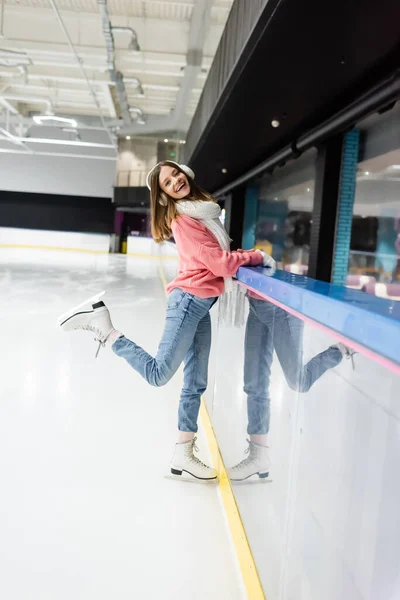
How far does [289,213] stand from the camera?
12586 millimetres

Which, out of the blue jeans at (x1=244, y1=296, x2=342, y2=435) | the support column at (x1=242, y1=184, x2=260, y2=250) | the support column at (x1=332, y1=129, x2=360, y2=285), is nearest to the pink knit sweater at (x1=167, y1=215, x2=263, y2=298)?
the blue jeans at (x1=244, y1=296, x2=342, y2=435)

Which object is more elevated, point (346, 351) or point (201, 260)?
point (201, 260)

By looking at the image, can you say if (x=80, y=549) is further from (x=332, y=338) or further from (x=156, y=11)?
(x=156, y=11)

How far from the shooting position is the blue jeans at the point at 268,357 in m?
1.24

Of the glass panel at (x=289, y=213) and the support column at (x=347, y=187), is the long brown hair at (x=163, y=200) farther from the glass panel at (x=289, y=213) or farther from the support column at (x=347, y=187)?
the glass panel at (x=289, y=213)

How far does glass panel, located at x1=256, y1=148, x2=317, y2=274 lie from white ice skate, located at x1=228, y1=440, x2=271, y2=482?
29.1 ft

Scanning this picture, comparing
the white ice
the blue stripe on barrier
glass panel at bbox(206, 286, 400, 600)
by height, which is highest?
the blue stripe on barrier

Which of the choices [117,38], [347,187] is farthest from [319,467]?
[117,38]

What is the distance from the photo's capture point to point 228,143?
9.19m

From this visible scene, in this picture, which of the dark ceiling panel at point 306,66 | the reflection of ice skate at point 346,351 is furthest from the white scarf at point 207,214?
the dark ceiling panel at point 306,66

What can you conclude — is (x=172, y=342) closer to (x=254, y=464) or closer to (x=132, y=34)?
(x=254, y=464)

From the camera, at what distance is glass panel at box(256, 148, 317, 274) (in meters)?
10.9

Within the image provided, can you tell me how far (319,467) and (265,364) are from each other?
63 centimetres

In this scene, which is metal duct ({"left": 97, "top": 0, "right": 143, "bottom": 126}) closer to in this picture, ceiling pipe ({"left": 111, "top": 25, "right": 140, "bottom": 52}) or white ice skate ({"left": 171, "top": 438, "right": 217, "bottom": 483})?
ceiling pipe ({"left": 111, "top": 25, "right": 140, "bottom": 52})
